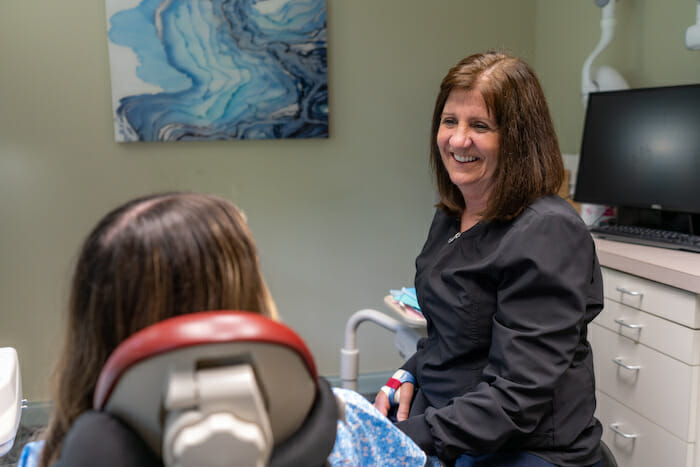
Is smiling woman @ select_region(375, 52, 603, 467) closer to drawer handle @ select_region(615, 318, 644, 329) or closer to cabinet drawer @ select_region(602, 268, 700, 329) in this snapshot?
cabinet drawer @ select_region(602, 268, 700, 329)

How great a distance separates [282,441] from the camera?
0.54m

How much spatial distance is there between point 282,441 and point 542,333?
596mm

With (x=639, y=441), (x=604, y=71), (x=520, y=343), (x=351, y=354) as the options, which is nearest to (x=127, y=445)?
(x=520, y=343)

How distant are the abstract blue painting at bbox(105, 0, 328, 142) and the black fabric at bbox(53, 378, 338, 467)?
2220mm

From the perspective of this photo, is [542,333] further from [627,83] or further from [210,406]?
[627,83]

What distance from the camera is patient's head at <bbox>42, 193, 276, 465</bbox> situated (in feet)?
1.89

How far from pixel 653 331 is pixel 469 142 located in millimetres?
865

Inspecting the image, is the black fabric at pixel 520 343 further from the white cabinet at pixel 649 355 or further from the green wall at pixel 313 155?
the green wall at pixel 313 155

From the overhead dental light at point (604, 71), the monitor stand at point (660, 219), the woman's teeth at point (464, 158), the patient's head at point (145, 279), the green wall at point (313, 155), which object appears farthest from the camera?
the green wall at point (313, 155)

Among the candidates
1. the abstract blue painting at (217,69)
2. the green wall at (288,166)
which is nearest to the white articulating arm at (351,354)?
the green wall at (288,166)

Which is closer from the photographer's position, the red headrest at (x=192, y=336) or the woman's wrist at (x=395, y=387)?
the red headrest at (x=192, y=336)

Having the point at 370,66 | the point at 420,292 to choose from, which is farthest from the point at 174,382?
the point at 370,66

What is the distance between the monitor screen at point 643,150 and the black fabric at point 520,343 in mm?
1020

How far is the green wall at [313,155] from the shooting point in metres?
2.48
